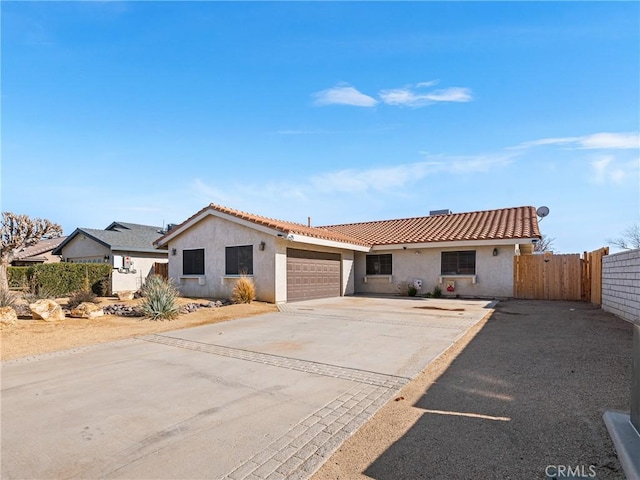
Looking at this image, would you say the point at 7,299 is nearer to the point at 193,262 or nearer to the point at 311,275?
the point at 193,262

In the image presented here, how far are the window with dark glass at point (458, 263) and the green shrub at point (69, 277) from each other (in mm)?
18807

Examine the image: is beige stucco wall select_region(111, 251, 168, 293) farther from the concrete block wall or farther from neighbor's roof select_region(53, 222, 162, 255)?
the concrete block wall

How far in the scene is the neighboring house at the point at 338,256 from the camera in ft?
50.9

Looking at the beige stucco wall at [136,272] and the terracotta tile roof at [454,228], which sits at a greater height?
the terracotta tile roof at [454,228]

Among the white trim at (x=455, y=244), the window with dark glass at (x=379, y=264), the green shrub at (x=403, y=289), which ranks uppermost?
the white trim at (x=455, y=244)

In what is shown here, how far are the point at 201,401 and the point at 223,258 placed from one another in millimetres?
12670

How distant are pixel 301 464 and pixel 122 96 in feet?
47.5

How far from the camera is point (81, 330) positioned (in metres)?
9.31

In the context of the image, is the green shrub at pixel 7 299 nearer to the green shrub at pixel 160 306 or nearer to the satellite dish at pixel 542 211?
the green shrub at pixel 160 306

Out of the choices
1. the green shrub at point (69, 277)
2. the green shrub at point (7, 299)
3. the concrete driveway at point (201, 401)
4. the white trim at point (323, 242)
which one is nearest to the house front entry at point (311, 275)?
the white trim at point (323, 242)

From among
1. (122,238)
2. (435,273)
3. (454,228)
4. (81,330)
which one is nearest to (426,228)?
(454,228)

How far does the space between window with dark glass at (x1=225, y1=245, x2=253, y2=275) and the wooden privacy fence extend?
12312mm

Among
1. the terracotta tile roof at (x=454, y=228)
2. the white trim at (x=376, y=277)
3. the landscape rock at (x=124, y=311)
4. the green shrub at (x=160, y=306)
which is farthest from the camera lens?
the white trim at (x=376, y=277)

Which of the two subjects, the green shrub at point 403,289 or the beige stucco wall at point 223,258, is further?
the green shrub at point 403,289
